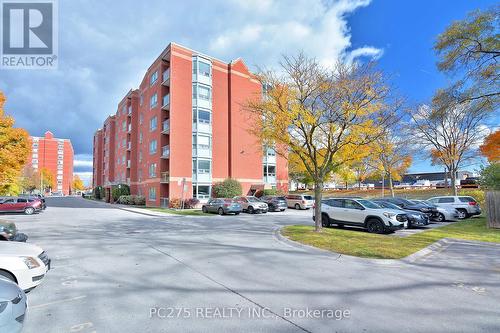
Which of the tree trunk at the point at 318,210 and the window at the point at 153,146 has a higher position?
the window at the point at 153,146

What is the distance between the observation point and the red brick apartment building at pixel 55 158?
5015 inches

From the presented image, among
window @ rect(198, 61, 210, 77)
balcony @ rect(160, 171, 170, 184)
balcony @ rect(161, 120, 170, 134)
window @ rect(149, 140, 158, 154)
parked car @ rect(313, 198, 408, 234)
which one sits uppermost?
window @ rect(198, 61, 210, 77)

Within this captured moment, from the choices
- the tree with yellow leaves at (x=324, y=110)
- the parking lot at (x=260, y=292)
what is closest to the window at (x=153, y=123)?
the tree with yellow leaves at (x=324, y=110)

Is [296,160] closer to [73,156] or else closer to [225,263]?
[225,263]

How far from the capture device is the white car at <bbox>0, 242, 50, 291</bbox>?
16.3ft

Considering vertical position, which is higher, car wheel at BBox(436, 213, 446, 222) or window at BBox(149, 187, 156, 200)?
window at BBox(149, 187, 156, 200)

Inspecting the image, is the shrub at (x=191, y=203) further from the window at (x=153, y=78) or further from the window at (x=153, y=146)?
the window at (x=153, y=78)

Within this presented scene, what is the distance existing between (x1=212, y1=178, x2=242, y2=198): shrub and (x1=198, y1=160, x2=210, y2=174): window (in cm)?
229

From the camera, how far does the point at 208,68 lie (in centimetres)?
3747

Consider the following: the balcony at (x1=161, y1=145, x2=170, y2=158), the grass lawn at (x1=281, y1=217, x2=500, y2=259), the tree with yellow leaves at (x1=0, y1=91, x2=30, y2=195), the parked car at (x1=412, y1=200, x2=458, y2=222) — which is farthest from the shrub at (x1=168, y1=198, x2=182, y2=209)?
the parked car at (x1=412, y1=200, x2=458, y2=222)

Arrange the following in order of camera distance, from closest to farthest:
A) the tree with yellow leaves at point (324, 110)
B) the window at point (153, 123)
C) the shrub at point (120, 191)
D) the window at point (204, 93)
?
the tree with yellow leaves at point (324, 110) → the window at point (204, 93) → the window at point (153, 123) → the shrub at point (120, 191)

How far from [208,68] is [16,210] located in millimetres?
25195

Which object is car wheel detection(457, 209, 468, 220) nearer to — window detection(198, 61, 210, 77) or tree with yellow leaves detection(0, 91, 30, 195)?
window detection(198, 61, 210, 77)

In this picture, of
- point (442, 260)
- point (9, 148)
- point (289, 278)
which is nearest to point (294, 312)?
point (289, 278)
